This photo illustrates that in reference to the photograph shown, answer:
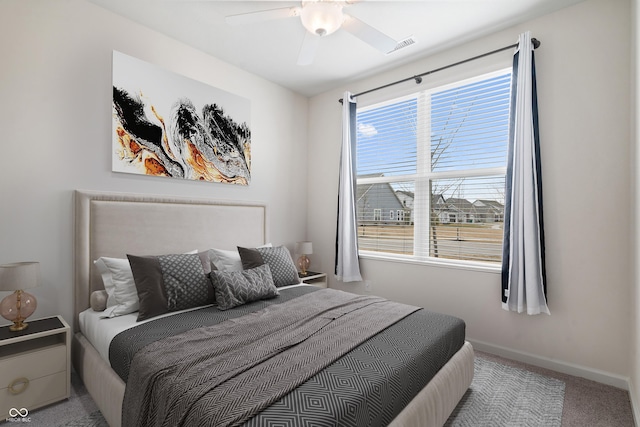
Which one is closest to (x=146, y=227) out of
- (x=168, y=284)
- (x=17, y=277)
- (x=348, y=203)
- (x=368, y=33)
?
(x=168, y=284)

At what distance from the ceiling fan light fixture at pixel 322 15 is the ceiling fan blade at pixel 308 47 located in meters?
0.11

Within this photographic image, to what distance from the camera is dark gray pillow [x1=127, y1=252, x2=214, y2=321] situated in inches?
80.8

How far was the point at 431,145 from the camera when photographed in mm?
3205

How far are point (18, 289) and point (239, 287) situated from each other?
1267 mm

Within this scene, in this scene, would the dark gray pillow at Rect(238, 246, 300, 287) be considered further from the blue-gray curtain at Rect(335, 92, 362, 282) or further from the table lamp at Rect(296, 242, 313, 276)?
the blue-gray curtain at Rect(335, 92, 362, 282)

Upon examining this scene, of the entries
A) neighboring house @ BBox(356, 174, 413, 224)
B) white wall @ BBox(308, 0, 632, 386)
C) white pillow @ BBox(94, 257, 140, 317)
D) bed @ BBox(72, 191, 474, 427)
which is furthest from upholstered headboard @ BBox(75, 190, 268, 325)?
white wall @ BBox(308, 0, 632, 386)

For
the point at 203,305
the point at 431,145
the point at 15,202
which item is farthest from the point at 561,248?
the point at 15,202

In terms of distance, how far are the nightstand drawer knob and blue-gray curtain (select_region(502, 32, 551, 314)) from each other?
10.8ft

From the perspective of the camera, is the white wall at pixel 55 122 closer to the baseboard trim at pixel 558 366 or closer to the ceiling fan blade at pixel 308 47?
the ceiling fan blade at pixel 308 47

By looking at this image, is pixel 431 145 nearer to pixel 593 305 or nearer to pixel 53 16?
pixel 593 305

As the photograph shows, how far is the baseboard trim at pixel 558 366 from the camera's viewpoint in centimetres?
224

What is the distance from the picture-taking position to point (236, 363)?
140 cm

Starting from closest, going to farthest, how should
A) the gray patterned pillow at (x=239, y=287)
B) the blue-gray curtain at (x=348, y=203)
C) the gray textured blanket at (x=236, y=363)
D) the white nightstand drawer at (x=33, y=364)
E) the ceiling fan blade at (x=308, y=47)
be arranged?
the gray textured blanket at (x=236, y=363), the white nightstand drawer at (x=33, y=364), the ceiling fan blade at (x=308, y=47), the gray patterned pillow at (x=239, y=287), the blue-gray curtain at (x=348, y=203)

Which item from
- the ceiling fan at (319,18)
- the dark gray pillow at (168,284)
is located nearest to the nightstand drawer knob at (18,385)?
the dark gray pillow at (168,284)
